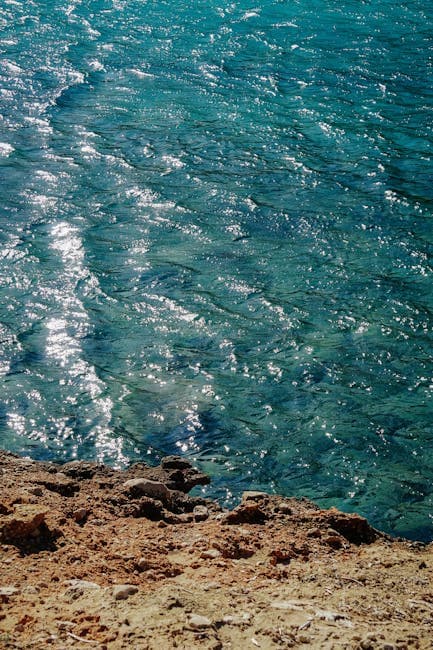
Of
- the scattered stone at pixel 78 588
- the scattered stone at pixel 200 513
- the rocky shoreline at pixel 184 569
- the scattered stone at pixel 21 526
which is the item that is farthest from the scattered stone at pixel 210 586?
the scattered stone at pixel 200 513

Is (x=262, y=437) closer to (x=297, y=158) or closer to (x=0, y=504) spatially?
(x=0, y=504)

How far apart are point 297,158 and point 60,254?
174 inches

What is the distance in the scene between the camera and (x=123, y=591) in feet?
16.2

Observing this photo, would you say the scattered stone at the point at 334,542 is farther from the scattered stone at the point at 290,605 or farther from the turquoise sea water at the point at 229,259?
the scattered stone at the point at 290,605

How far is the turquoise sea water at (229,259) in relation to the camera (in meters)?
8.08

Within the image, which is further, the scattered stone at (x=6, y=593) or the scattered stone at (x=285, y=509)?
the scattered stone at (x=285, y=509)

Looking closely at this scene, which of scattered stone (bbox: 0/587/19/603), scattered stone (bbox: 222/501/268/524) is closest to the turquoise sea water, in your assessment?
scattered stone (bbox: 222/501/268/524)

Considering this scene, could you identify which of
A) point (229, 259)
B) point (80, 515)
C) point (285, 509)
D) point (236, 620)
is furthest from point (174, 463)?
point (229, 259)

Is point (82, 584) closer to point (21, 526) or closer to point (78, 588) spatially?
point (78, 588)

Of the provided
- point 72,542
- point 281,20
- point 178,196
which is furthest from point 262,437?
point 281,20

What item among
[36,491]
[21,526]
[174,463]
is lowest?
[174,463]

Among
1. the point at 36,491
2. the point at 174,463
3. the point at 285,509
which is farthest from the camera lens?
the point at 174,463

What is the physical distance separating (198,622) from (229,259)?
697cm

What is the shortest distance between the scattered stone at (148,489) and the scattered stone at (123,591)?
A: 196cm
